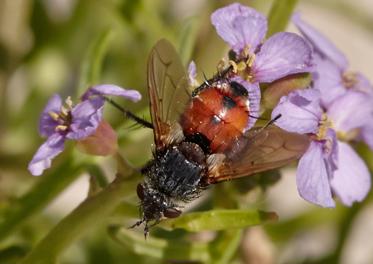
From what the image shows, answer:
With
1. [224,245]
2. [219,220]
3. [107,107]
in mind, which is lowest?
[107,107]

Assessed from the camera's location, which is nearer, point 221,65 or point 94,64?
point 221,65

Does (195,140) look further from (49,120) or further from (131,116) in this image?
(49,120)

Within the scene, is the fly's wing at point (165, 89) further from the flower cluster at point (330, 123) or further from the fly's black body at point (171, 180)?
the flower cluster at point (330, 123)

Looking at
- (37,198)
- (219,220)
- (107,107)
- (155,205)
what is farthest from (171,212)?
(107,107)

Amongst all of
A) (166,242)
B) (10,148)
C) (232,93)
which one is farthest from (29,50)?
(232,93)

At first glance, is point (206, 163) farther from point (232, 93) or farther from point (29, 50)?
point (29, 50)

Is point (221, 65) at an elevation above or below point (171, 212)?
above

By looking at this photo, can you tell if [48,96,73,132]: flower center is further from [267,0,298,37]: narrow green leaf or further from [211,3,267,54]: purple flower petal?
[267,0,298,37]: narrow green leaf
